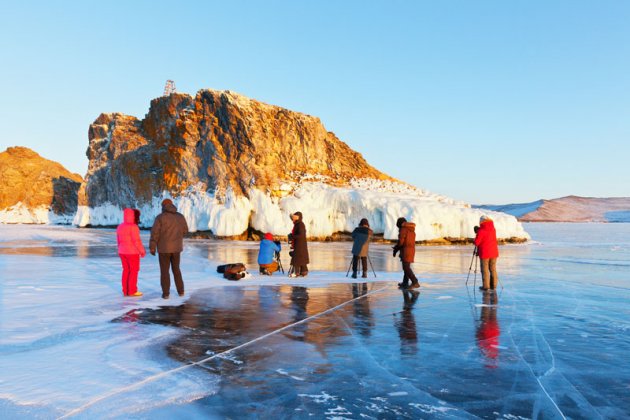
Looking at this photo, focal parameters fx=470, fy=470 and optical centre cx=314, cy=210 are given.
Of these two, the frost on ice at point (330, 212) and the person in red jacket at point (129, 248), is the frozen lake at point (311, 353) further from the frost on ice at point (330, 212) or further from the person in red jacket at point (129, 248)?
the frost on ice at point (330, 212)

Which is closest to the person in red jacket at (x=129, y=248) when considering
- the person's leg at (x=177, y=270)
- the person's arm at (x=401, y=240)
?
the person's leg at (x=177, y=270)

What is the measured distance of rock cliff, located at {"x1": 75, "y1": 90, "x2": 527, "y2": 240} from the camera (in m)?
43.3

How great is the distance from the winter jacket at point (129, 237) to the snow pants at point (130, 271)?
120 millimetres

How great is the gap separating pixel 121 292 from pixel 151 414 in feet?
25.9

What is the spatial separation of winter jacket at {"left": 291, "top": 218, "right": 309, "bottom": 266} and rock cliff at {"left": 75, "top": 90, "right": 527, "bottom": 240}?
26026mm

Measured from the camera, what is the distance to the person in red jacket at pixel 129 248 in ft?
33.4

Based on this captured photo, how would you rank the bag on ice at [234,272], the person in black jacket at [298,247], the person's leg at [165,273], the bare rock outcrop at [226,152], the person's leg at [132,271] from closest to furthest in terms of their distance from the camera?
the person's leg at [165,273]
the person's leg at [132,271]
the bag on ice at [234,272]
the person in black jacket at [298,247]
the bare rock outcrop at [226,152]

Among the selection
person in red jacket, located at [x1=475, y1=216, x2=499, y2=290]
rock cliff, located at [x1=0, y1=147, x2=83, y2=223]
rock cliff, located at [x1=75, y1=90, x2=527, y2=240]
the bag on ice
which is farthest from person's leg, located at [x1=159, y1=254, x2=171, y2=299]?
rock cliff, located at [x1=0, y1=147, x2=83, y2=223]

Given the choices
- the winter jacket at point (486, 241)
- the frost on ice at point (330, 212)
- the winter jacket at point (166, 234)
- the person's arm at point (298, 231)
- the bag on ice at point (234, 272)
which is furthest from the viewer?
the frost on ice at point (330, 212)

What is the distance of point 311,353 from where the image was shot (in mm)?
6051

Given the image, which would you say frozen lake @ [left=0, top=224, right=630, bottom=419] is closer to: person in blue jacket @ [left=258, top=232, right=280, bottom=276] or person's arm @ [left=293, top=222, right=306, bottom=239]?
person's arm @ [left=293, top=222, right=306, bottom=239]

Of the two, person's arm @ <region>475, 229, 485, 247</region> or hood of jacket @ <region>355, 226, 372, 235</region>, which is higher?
hood of jacket @ <region>355, 226, 372, 235</region>

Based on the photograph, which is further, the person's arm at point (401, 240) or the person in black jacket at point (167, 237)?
the person's arm at point (401, 240)

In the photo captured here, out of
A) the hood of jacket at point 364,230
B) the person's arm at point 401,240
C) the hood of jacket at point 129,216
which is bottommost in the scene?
the person's arm at point 401,240
